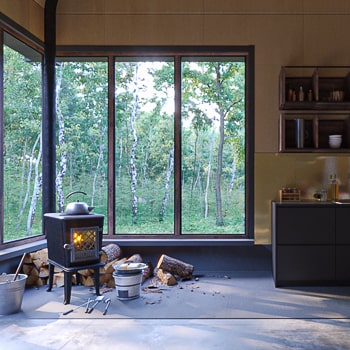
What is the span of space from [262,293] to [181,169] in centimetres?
189

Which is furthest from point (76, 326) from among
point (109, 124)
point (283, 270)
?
point (109, 124)

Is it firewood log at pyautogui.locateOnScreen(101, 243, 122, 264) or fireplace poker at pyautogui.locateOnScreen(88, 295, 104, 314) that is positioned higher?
firewood log at pyautogui.locateOnScreen(101, 243, 122, 264)

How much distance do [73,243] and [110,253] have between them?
0.85 m

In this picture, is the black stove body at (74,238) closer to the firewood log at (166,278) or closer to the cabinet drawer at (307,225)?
the firewood log at (166,278)

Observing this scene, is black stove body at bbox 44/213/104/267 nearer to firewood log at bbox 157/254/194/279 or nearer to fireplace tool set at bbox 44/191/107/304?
fireplace tool set at bbox 44/191/107/304

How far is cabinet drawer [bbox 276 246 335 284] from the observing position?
13.6 ft

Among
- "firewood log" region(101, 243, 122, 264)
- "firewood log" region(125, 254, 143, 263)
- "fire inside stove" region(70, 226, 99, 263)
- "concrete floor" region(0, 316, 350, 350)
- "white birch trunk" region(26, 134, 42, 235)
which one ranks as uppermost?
"white birch trunk" region(26, 134, 42, 235)

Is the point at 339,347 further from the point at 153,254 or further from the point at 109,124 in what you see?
the point at 109,124

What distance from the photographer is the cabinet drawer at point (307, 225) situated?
163 inches

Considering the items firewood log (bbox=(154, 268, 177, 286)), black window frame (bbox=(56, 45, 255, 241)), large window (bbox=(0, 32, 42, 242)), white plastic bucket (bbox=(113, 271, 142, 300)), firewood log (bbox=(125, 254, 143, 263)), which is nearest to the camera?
white plastic bucket (bbox=(113, 271, 142, 300))

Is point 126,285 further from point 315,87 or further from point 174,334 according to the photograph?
point 315,87

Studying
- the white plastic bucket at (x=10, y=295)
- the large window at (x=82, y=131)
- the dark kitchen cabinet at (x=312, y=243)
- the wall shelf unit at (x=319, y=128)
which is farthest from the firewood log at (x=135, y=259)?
the wall shelf unit at (x=319, y=128)

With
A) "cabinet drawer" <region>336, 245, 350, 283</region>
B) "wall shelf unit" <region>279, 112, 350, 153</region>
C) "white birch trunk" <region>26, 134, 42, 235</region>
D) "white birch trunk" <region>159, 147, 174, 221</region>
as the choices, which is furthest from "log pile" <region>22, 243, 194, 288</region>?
"wall shelf unit" <region>279, 112, 350, 153</region>

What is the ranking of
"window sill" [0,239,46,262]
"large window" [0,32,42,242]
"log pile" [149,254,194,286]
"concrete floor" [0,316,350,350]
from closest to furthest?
1. "concrete floor" [0,316,350,350]
2. "window sill" [0,239,46,262]
3. "large window" [0,32,42,242]
4. "log pile" [149,254,194,286]
